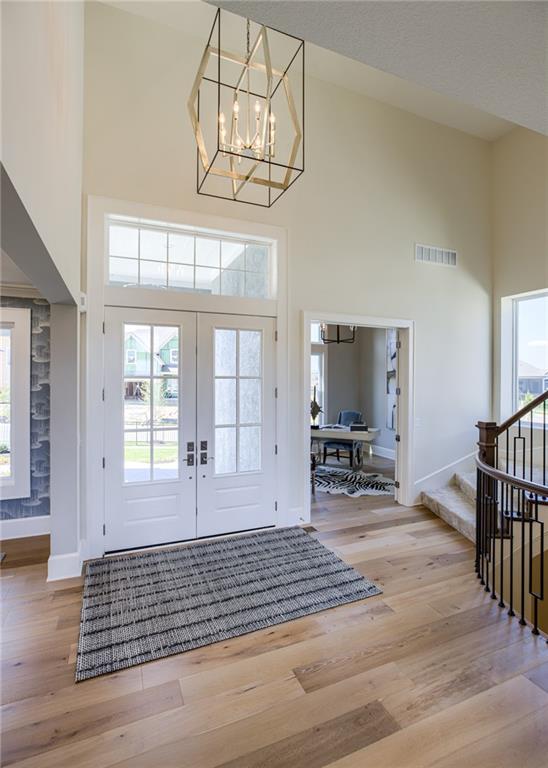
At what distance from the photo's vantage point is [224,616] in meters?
Result: 2.63

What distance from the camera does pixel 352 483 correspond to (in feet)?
19.8

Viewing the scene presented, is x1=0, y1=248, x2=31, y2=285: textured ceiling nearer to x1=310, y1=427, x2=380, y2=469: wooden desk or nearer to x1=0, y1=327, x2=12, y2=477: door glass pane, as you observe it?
x1=0, y1=327, x2=12, y2=477: door glass pane

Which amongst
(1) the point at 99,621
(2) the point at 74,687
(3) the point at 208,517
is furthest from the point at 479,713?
(3) the point at 208,517

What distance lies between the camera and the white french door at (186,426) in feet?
11.8

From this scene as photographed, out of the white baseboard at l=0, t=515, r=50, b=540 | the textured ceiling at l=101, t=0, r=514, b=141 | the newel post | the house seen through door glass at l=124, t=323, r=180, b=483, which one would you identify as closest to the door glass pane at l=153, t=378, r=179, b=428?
the house seen through door glass at l=124, t=323, r=180, b=483

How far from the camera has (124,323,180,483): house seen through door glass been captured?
364cm

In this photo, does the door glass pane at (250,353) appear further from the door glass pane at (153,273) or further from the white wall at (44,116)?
the white wall at (44,116)

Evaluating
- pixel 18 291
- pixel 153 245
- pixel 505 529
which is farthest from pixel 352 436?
pixel 18 291

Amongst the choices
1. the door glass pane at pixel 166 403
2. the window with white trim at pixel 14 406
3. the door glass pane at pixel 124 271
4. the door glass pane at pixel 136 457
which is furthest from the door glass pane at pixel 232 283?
the window with white trim at pixel 14 406

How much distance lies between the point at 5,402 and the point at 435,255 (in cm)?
551

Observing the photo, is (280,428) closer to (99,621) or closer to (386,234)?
(99,621)

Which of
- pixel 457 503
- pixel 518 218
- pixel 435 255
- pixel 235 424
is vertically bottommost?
pixel 457 503

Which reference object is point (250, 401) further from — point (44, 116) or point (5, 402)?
point (44, 116)

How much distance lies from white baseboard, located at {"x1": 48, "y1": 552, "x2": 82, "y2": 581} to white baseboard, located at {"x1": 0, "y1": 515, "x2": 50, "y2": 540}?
1.09m
